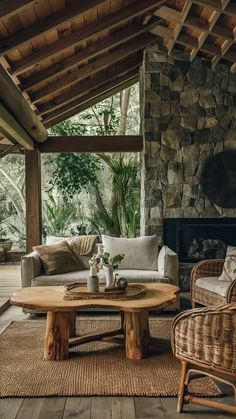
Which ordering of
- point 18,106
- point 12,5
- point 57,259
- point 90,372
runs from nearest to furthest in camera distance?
point 90,372 < point 12,5 < point 18,106 < point 57,259

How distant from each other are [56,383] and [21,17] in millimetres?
3151

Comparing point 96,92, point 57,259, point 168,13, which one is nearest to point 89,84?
point 96,92

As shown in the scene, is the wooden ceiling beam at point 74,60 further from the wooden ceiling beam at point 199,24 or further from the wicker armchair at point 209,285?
the wicker armchair at point 209,285

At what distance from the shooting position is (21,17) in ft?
13.7

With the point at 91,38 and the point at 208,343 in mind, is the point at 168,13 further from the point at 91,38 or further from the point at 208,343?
the point at 208,343

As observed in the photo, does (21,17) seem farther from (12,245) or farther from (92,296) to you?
(12,245)

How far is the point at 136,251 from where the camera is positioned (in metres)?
5.55

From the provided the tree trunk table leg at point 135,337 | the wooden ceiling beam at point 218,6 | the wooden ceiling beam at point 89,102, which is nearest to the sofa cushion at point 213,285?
the tree trunk table leg at point 135,337

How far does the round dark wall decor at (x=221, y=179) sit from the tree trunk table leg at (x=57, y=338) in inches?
143

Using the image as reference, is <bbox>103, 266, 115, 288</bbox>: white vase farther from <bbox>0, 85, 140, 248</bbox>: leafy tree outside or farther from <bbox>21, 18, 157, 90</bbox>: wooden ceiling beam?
<bbox>0, 85, 140, 248</bbox>: leafy tree outside

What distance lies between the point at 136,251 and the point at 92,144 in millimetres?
2164

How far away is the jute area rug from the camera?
119 inches

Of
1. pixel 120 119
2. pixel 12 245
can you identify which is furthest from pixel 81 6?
pixel 12 245

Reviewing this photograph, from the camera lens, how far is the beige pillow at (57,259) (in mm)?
5180
